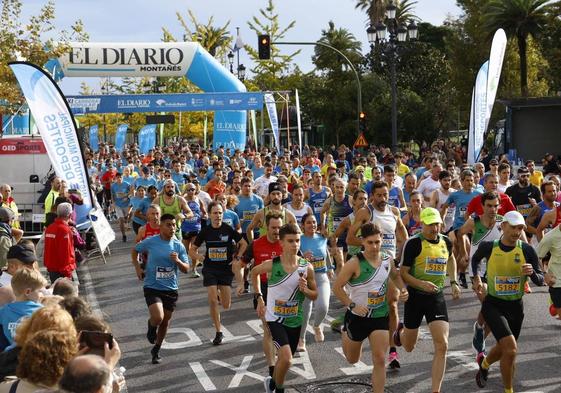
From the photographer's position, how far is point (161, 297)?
1023 centimetres

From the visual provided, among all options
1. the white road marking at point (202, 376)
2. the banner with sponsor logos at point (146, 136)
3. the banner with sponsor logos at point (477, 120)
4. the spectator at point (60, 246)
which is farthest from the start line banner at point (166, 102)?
the white road marking at point (202, 376)

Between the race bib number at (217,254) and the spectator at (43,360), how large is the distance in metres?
6.78

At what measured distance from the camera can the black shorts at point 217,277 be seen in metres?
11.2

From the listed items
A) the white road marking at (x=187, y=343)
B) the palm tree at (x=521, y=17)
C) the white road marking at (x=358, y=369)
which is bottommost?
the white road marking at (x=187, y=343)

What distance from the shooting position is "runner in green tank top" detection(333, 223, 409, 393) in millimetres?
8109

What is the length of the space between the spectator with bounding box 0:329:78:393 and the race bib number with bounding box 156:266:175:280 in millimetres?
5594

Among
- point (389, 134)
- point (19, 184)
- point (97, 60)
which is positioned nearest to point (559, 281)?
point (19, 184)

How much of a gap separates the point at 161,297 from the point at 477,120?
47.9ft

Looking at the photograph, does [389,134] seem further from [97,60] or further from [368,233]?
[368,233]

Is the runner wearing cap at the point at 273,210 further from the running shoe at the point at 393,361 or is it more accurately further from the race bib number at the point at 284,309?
the race bib number at the point at 284,309

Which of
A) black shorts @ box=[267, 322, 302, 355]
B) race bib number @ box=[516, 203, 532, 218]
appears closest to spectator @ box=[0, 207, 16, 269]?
black shorts @ box=[267, 322, 302, 355]

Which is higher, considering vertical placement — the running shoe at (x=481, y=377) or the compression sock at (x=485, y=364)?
the compression sock at (x=485, y=364)

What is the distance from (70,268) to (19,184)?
945cm

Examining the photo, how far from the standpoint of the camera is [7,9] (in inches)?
975
